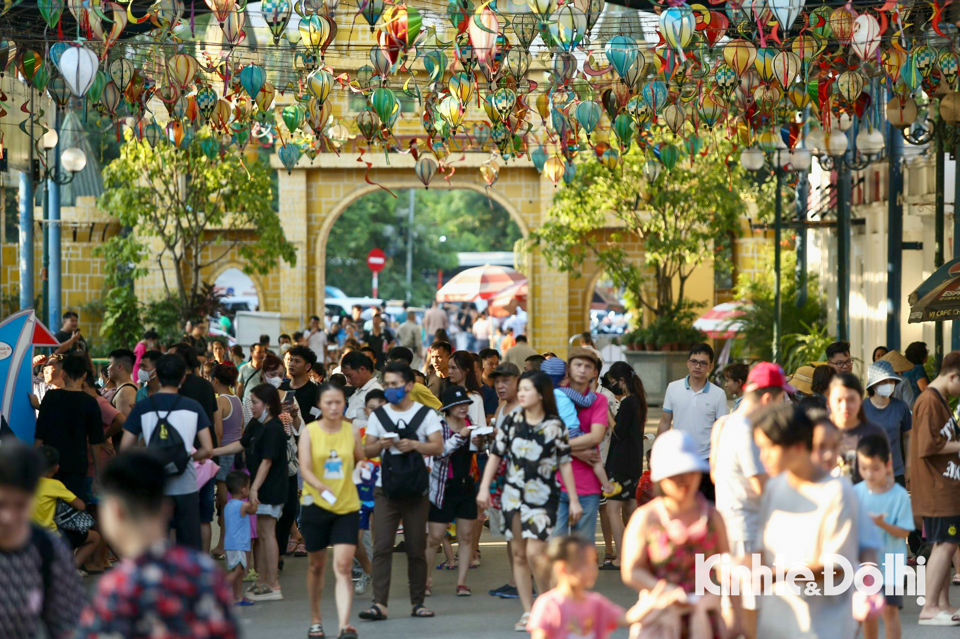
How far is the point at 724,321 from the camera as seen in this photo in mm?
25828

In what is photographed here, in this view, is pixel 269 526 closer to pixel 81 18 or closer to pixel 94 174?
pixel 81 18

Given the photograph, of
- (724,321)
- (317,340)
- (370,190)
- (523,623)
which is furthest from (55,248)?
(523,623)

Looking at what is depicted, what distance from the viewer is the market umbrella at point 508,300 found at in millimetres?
34438

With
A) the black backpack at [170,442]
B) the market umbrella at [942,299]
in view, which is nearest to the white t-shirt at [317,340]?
the market umbrella at [942,299]

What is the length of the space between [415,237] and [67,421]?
50.1 meters

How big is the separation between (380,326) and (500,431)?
18.2m

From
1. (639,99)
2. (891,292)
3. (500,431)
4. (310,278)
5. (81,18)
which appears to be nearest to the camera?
(500,431)

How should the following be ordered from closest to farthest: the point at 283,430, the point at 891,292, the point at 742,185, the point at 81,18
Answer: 1. the point at 283,430
2. the point at 81,18
3. the point at 891,292
4. the point at 742,185

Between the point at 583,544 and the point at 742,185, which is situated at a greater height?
the point at 742,185

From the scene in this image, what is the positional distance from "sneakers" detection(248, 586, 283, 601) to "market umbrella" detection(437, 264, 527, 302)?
944 inches

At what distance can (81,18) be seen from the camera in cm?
1076

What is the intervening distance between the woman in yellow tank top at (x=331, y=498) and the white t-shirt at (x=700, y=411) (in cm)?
282

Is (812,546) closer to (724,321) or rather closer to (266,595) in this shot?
(266,595)

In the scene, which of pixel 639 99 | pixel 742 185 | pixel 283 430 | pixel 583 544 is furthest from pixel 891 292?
pixel 583 544
